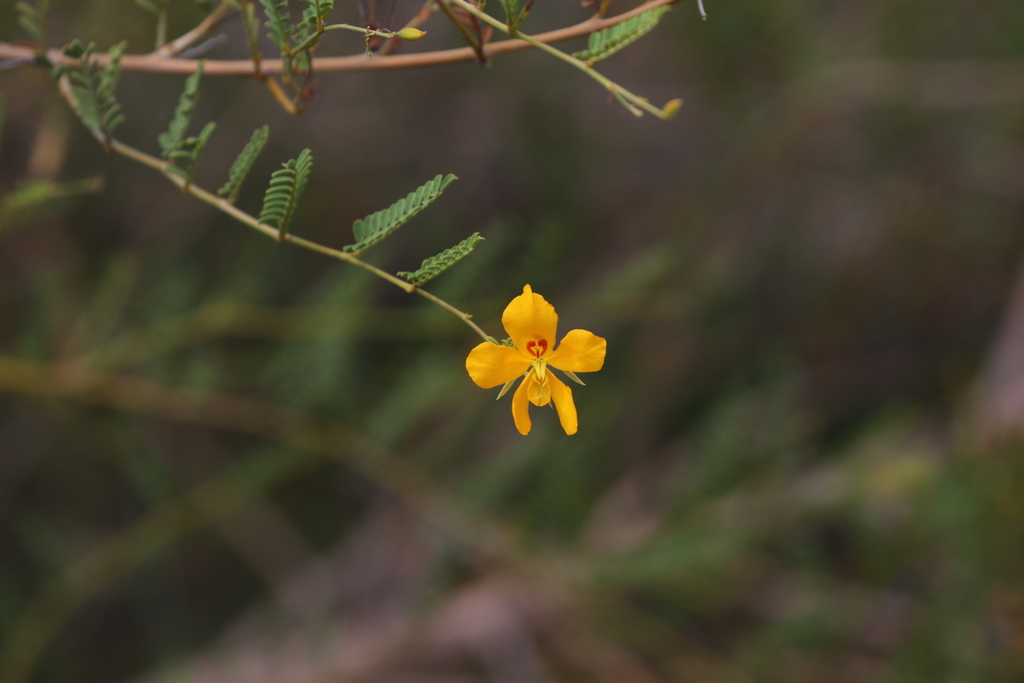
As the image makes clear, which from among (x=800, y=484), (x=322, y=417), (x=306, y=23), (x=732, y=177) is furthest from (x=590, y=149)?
(x=306, y=23)

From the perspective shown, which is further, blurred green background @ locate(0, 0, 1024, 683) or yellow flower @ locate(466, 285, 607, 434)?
blurred green background @ locate(0, 0, 1024, 683)

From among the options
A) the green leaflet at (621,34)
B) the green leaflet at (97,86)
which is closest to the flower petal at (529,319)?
the green leaflet at (621,34)

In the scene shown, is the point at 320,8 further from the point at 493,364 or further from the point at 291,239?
the point at 493,364

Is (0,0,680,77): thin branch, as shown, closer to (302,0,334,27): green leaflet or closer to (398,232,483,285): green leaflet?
(302,0,334,27): green leaflet

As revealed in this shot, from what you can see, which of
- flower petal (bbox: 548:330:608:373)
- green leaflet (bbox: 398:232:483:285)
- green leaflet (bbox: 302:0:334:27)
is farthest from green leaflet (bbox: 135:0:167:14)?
flower petal (bbox: 548:330:608:373)

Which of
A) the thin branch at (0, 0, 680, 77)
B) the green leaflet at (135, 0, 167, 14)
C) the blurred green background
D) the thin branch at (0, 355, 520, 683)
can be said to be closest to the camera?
the thin branch at (0, 0, 680, 77)

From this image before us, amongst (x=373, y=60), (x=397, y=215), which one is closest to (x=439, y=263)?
(x=397, y=215)
